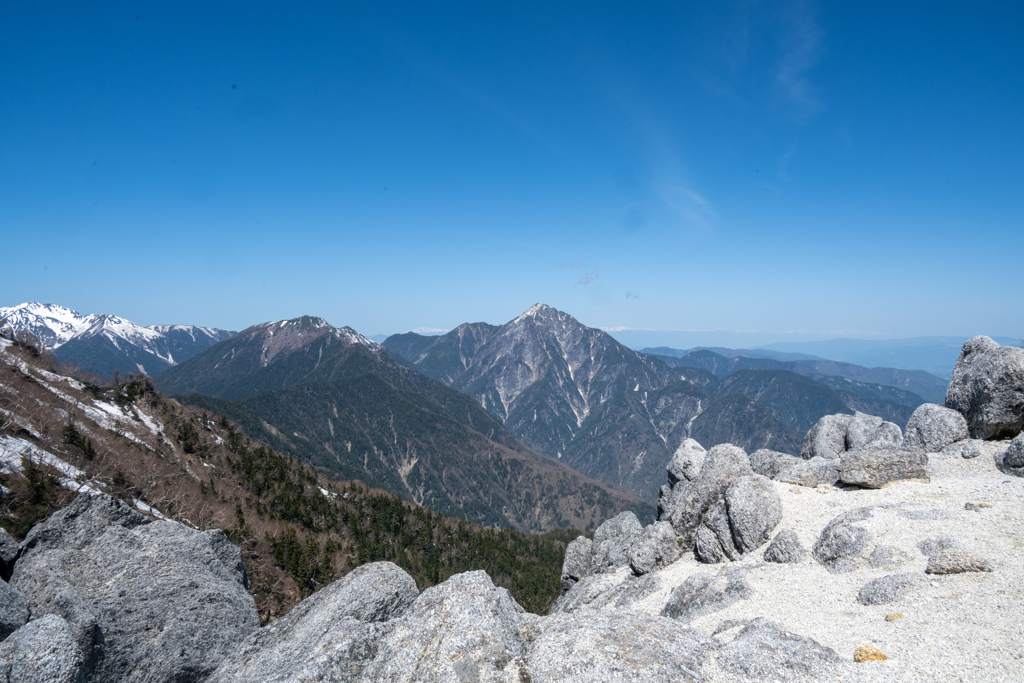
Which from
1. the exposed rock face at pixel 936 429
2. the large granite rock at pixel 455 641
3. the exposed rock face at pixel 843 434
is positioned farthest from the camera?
the exposed rock face at pixel 843 434

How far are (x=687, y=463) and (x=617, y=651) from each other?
3230 centimetres

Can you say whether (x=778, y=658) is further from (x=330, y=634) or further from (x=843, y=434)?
(x=843, y=434)

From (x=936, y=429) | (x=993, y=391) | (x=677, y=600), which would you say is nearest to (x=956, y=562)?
(x=677, y=600)

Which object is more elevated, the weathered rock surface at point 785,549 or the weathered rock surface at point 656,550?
the weathered rock surface at point 785,549

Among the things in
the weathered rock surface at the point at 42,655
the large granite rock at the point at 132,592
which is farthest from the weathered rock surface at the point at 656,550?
the weathered rock surface at the point at 42,655

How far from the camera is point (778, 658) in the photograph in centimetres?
1359

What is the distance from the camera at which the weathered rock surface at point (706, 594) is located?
72.5 feet

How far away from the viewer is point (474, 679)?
13.7m

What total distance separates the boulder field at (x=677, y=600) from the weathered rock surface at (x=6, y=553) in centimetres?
9

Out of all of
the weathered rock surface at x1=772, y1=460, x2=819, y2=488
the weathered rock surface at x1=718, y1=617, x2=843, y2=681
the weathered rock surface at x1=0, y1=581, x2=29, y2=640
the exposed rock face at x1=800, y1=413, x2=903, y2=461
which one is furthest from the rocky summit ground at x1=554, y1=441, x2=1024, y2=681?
the weathered rock surface at x1=0, y1=581, x2=29, y2=640

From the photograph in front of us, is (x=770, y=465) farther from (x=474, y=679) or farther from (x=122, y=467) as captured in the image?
(x=122, y=467)

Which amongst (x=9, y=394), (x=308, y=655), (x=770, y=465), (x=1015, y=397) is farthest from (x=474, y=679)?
(x=9, y=394)

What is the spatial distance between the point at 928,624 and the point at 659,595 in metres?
14.7

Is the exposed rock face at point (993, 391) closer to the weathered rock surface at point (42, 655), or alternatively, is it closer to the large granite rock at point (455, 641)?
the large granite rock at point (455, 641)
